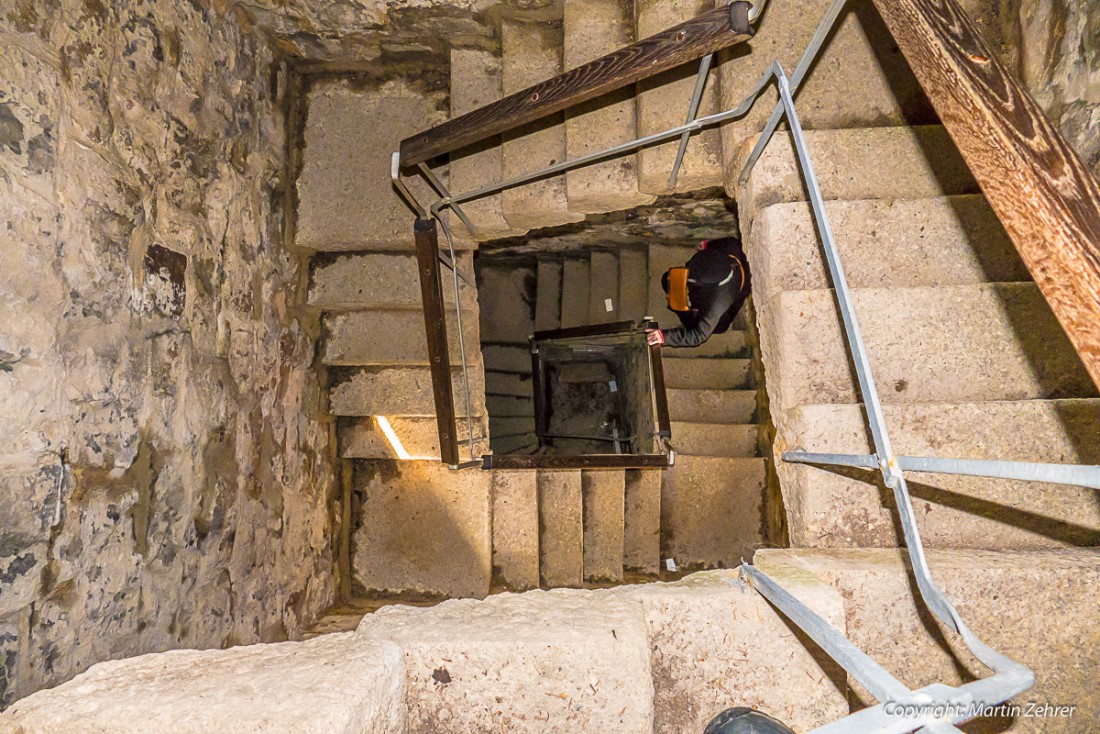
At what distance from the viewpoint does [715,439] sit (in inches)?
159

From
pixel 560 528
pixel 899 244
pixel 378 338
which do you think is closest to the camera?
pixel 899 244

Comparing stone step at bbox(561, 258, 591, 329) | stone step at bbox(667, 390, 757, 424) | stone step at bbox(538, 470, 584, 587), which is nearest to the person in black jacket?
stone step at bbox(667, 390, 757, 424)

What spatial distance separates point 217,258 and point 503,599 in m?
1.71

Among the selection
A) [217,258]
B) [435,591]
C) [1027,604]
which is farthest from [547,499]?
[1027,604]

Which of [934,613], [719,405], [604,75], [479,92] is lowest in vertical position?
[934,613]

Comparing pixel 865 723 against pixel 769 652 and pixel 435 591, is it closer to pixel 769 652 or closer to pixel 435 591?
pixel 769 652

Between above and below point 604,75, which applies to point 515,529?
below

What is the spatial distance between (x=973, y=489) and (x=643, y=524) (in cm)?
258

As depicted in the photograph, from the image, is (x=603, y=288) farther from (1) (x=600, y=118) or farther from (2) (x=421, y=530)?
(2) (x=421, y=530)

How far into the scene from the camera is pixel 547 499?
353 centimetres

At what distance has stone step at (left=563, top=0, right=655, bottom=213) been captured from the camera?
2387 mm

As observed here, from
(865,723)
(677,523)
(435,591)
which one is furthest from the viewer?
(677,523)

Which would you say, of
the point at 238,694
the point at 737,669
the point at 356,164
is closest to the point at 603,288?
the point at 356,164

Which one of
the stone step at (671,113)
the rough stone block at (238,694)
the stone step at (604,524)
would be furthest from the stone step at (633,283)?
the rough stone block at (238,694)
